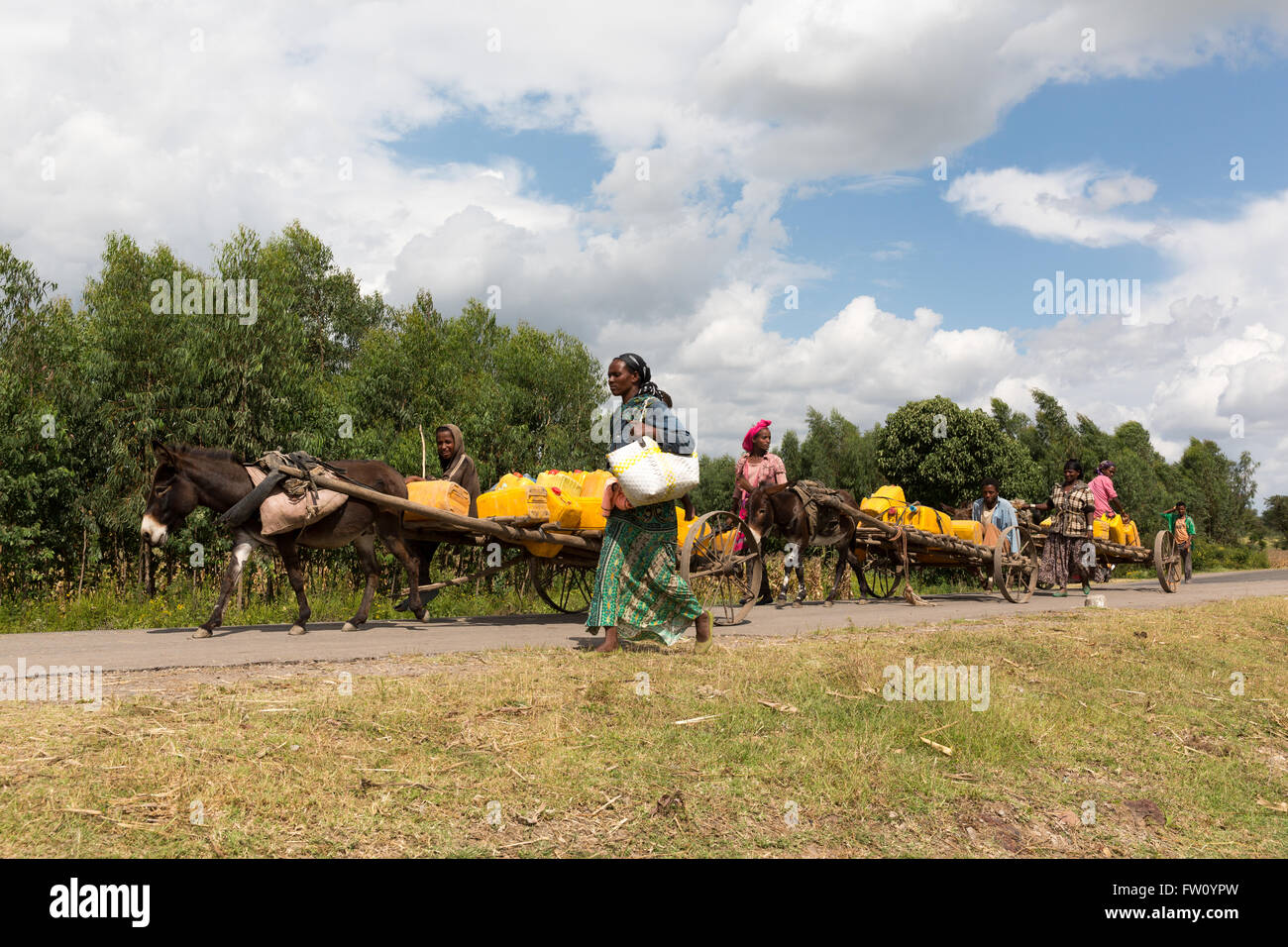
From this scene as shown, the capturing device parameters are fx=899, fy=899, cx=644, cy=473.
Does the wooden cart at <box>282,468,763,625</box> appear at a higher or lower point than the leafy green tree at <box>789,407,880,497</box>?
lower

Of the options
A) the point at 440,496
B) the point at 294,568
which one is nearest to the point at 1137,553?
the point at 440,496

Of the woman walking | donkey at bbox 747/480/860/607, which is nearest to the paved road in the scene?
donkey at bbox 747/480/860/607

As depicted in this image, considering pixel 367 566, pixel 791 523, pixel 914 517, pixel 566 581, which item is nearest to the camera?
pixel 367 566

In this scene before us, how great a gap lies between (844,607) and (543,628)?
598cm

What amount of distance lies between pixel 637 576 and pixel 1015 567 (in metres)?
10.6

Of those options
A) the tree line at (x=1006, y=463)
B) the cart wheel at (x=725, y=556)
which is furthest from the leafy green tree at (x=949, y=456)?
the cart wheel at (x=725, y=556)

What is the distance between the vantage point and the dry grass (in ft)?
12.1

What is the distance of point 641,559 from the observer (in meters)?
7.30

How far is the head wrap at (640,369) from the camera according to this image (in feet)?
24.6

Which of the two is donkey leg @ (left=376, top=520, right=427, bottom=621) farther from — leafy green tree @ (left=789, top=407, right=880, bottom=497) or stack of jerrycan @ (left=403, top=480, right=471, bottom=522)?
leafy green tree @ (left=789, top=407, right=880, bottom=497)

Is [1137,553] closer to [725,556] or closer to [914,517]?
[914,517]

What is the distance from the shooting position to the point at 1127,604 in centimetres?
1433

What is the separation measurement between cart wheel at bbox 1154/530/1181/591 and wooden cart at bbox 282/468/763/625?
32.8 feet

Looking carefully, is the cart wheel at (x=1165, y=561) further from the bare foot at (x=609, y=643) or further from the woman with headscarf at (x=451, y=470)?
the bare foot at (x=609, y=643)
